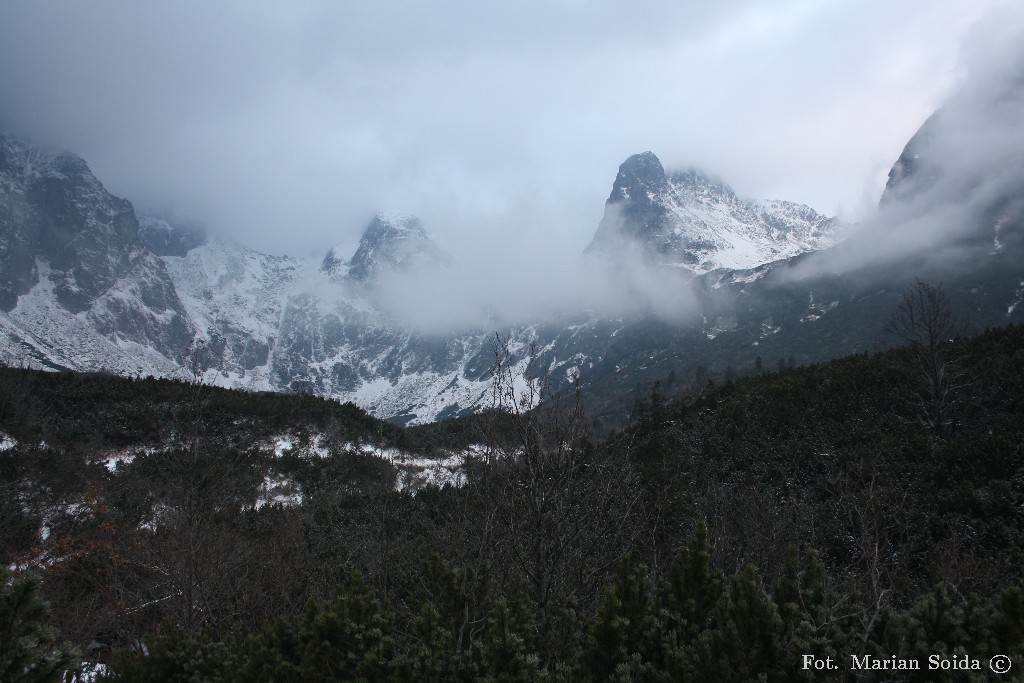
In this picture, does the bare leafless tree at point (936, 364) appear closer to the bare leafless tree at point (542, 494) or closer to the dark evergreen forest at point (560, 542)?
the dark evergreen forest at point (560, 542)

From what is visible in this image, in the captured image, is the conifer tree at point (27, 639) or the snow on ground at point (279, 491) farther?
the snow on ground at point (279, 491)

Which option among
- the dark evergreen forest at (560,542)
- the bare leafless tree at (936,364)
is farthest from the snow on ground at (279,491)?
the bare leafless tree at (936,364)

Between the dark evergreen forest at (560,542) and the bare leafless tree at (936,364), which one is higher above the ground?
the bare leafless tree at (936,364)

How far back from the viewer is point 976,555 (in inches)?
488

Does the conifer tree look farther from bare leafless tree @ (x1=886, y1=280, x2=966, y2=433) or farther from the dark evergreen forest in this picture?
bare leafless tree @ (x1=886, y1=280, x2=966, y2=433)

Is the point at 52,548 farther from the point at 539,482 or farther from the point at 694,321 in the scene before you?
the point at 694,321

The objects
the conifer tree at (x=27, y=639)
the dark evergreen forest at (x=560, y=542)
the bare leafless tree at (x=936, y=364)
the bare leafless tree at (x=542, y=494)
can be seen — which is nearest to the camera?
the conifer tree at (x=27, y=639)

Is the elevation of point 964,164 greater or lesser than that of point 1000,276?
greater

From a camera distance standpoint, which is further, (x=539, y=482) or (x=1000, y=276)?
(x=1000, y=276)

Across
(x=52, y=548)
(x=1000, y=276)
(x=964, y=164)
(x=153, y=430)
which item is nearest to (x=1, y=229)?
(x=153, y=430)

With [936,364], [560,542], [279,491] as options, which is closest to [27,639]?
[560,542]

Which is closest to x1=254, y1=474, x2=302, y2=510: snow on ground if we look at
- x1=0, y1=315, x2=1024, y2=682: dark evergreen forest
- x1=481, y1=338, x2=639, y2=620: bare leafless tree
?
x1=0, y1=315, x2=1024, y2=682: dark evergreen forest

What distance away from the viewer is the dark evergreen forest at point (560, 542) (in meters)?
5.49

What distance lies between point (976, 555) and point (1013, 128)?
19101 cm
